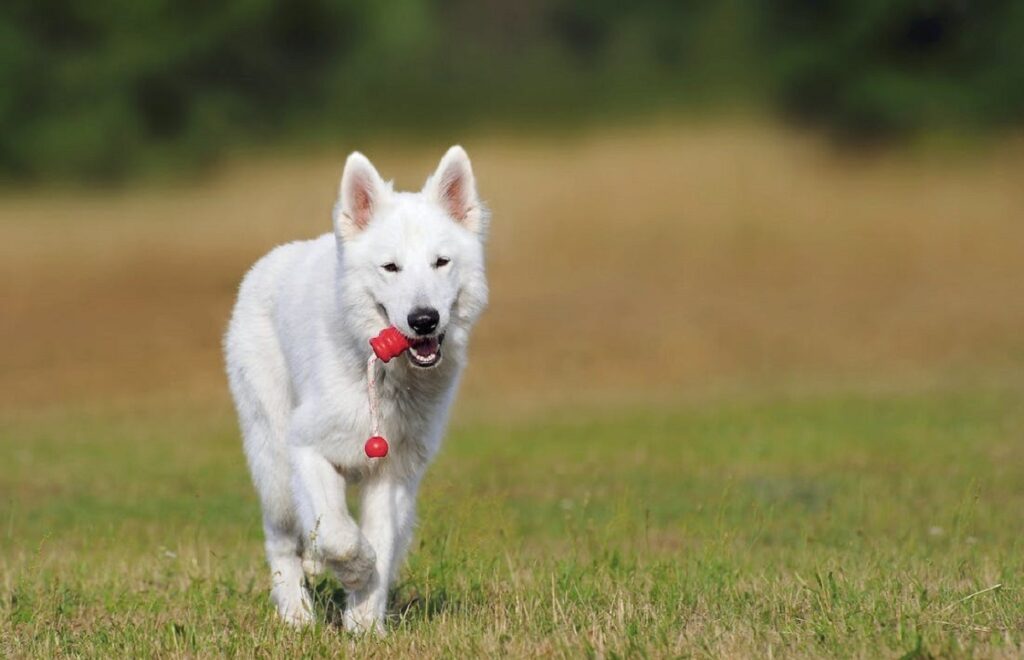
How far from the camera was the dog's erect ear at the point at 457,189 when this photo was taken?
21.7 feet

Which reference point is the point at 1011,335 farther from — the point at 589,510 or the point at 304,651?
the point at 304,651

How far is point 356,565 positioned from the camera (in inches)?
248

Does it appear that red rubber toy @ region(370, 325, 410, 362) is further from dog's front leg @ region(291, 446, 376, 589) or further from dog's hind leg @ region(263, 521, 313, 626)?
dog's hind leg @ region(263, 521, 313, 626)

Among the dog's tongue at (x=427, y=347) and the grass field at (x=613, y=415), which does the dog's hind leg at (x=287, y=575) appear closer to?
the grass field at (x=613, y=415)

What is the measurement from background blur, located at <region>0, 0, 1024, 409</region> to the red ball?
1615cm

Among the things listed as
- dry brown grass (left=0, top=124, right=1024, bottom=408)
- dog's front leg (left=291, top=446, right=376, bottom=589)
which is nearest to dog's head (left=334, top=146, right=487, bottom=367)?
dog's front leg (left=291, top=446, right=376, bottom=589)

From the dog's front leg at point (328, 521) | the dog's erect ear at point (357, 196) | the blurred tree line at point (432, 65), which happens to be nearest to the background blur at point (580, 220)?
the blurred tree line at point (432, 65)

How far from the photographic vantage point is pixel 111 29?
2777 cm

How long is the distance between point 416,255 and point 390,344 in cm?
37

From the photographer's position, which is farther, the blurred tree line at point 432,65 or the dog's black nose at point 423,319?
the blurred tree line at point 432,65

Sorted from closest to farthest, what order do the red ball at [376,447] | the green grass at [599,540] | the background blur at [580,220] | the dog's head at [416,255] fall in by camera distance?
1. the green grass at [599,540]
2. the dog's head at [416,255]
3. the red ball at [376,447]
4. the background blur at [580,220]

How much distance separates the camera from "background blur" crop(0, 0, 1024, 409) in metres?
24.5

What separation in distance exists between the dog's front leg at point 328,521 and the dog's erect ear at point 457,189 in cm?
116

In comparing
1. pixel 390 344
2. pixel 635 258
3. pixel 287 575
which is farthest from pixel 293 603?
pixel 635 258
